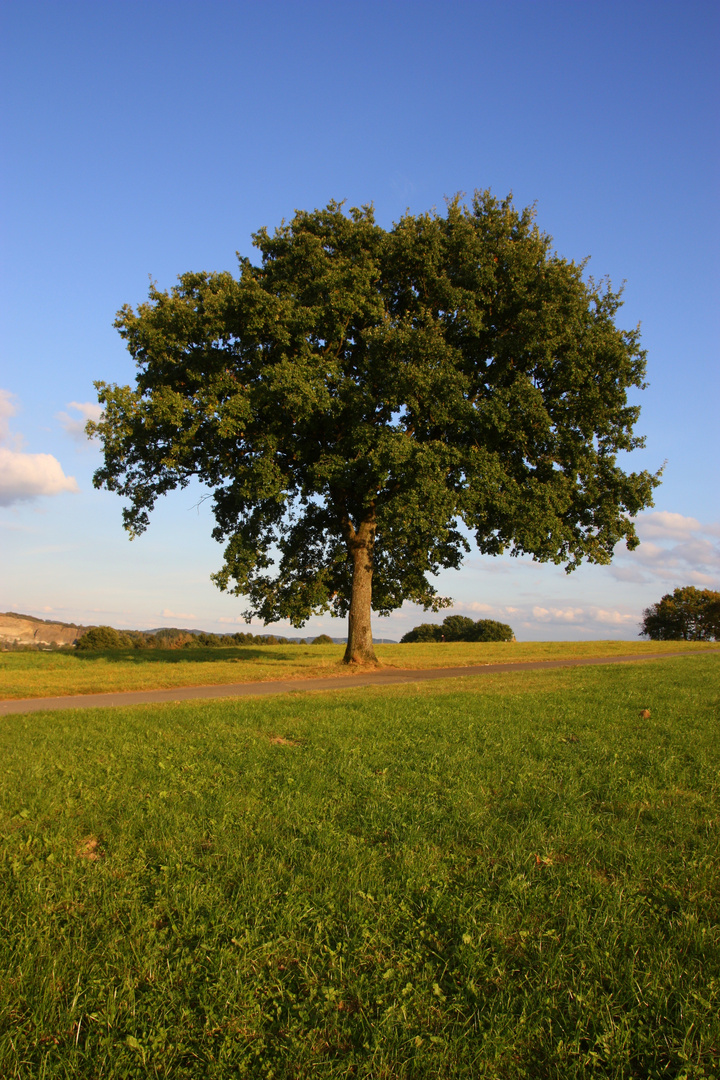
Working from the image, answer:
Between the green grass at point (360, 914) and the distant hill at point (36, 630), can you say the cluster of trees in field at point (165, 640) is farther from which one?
the green grass at point (360, 914)

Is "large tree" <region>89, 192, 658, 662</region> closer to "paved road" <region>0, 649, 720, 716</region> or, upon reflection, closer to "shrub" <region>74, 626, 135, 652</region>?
"paved road" <region>0, 649, 720, 716</region>

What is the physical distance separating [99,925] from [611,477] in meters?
21.9

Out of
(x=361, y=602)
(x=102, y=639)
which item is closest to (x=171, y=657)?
(x=361, y=602)

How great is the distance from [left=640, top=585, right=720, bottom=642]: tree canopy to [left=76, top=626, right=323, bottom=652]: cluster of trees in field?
41571mm

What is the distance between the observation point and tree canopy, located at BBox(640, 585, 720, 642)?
66.8 m

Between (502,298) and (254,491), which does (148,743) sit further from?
(502,298)

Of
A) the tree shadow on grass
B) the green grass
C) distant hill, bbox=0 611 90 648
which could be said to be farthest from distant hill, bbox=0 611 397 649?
the green grass

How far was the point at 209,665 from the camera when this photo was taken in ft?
75.6

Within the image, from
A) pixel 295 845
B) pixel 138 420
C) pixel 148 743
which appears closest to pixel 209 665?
pixel 138 420

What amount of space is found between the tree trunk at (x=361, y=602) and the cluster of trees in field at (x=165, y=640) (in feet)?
49.8

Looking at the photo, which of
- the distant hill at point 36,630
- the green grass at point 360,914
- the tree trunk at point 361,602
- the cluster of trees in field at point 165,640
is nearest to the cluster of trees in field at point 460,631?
the cluster of trees in field at point 165,640

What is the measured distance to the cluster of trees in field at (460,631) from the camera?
197 ft

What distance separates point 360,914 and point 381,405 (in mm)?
18774

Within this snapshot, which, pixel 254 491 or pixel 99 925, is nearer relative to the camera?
pixel 99 925
